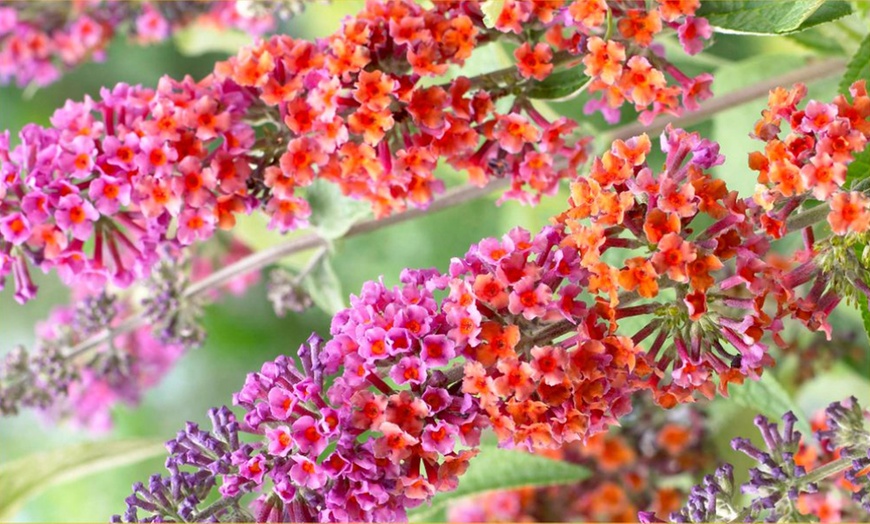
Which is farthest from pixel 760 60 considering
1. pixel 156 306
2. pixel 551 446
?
pixel 156 306

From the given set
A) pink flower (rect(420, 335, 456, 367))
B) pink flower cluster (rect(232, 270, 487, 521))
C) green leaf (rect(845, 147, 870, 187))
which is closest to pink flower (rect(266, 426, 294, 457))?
pink flower cluster (rect(232, 270, 487, 521))

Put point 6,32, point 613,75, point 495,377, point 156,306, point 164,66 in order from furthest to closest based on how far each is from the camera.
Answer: point 164,66, point 6,32, point 156,306, point 613,75, point 495,377

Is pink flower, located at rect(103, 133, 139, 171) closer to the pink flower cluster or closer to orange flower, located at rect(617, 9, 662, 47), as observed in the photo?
the pink flower cluster

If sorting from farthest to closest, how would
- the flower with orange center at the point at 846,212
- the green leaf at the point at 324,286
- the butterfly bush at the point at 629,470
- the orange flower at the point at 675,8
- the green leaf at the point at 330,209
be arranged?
the butterfly bush at the point at 629,470 → the green leaf at the point at 324,286 → the green leaf at the point at 330,209 → the orange flower at the point at 675,8 → the flower with orange center at the point at 846,212

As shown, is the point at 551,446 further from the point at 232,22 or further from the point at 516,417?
the point at 232,22

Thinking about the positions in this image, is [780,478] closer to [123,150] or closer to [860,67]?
[860,67]

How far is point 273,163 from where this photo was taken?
86 centimetres

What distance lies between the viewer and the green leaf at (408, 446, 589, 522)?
0.98 metres

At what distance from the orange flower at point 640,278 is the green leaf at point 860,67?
286 mm

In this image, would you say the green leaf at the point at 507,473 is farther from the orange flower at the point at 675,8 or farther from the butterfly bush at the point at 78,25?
the butterfly bush at the point at 78,25

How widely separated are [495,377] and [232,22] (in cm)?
88

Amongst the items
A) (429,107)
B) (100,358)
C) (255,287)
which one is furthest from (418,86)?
(255,287)

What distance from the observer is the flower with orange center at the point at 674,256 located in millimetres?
637

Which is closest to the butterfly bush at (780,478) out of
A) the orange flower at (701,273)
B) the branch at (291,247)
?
the orange flower at (701,273)
